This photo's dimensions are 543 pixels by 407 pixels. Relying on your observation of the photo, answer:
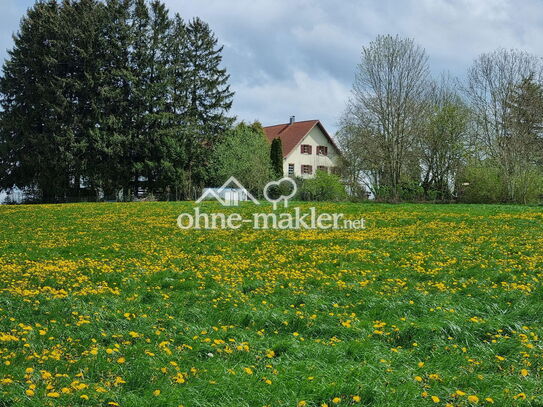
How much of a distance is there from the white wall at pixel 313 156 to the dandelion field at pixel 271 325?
40266 mm

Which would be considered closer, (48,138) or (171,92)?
(48,138)

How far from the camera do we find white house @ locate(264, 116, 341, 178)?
51688 mm

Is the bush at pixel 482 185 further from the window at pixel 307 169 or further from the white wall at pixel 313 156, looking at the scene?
the window at pixel 307 169

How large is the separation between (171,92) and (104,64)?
226 inches

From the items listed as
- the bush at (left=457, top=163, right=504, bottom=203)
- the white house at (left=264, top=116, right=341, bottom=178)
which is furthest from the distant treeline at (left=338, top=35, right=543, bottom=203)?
the white house at (left=264, top=116, right=341, bottom=178)

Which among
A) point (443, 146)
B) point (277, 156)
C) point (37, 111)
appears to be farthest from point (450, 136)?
point (37, 111)

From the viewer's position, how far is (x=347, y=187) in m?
39.7

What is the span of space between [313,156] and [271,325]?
157 ft

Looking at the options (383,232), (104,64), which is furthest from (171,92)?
(383,232)

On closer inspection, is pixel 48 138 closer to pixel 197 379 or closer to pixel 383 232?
pixel 383 232

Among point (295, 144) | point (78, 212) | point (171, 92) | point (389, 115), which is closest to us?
point (78, 212)

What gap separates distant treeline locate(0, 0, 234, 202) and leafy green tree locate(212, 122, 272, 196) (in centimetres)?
189

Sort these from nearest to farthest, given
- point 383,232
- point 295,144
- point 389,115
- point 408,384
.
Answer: point 408,384 < point 383,232 < point 389,115 < point 295,144

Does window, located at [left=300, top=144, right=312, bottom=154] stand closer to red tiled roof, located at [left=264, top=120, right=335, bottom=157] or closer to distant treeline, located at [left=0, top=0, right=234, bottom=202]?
red tiled roof, located at [left=264, top=120, right=335, bottom=157]
